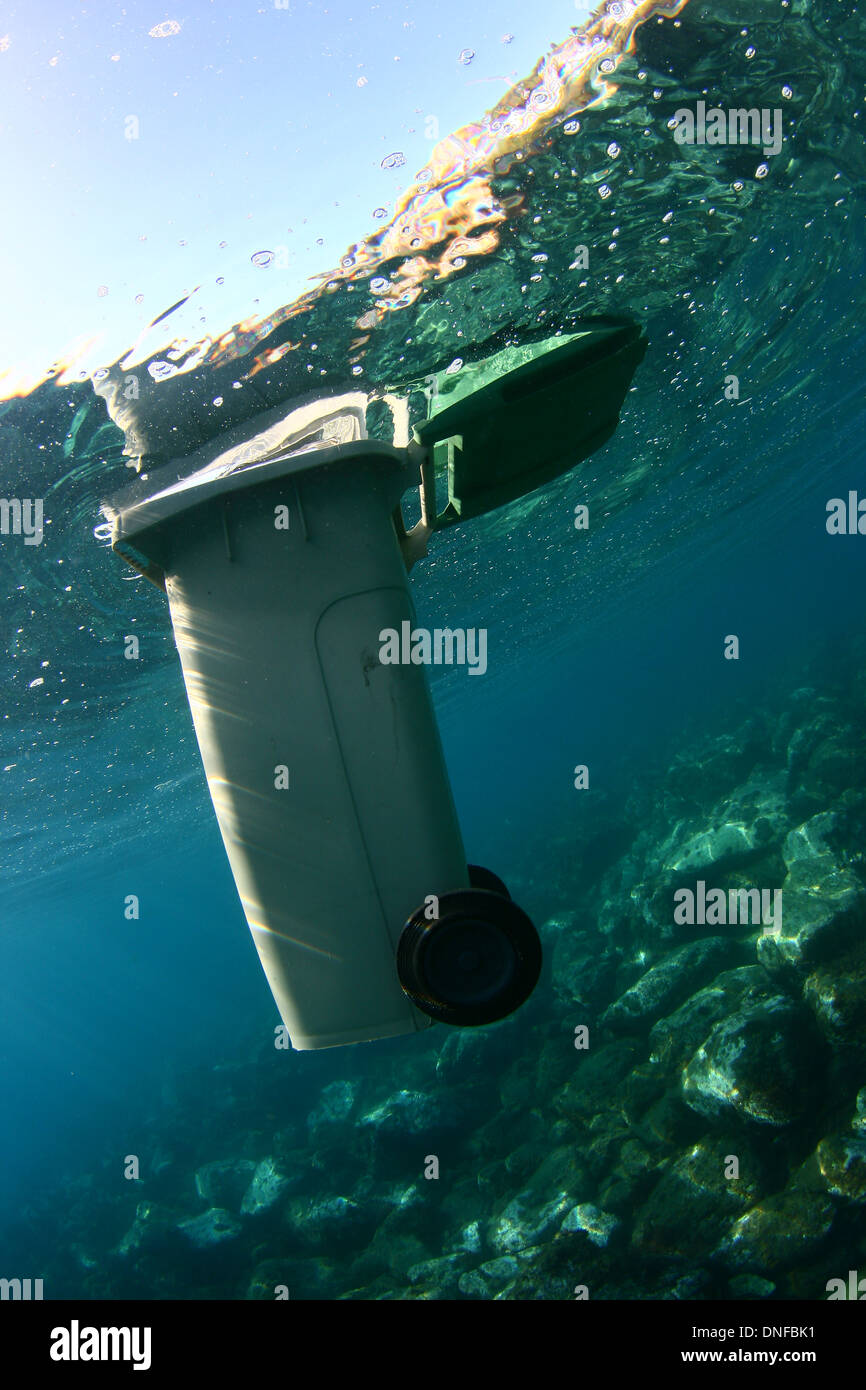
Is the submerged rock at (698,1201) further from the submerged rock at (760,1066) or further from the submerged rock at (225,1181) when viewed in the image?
the submerged rock at (225,1181)

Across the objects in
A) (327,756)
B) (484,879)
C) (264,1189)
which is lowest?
(264,1189)

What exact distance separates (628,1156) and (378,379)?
11.2 metres

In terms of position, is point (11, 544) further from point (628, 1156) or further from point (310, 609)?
point (628, 1156)

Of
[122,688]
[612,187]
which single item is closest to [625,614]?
[122,688]

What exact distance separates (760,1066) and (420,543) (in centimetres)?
825

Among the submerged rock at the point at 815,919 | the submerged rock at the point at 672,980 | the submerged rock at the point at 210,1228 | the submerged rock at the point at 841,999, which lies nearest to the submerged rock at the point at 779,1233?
the submerged rock at the point at 841,999

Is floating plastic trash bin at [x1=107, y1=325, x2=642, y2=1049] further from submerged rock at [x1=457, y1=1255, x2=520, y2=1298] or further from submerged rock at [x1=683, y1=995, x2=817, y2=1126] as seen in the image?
submerged rock at [x1=457, y1=1255, x2=520, y2=1298]

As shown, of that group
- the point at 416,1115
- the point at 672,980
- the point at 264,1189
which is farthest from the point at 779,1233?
the point at 264,1189

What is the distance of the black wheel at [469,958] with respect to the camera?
204 cm

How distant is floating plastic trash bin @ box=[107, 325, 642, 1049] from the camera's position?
7.09 ft

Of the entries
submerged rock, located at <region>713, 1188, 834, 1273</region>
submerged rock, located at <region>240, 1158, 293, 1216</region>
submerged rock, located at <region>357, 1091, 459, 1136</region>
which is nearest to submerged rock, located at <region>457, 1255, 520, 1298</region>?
submerged rock, located at <region>713, 1188, 834, 1273</region>

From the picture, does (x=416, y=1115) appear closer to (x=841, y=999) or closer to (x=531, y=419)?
(x=841, y=999)

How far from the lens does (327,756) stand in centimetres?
219

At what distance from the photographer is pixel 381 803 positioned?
2182 millimetres
